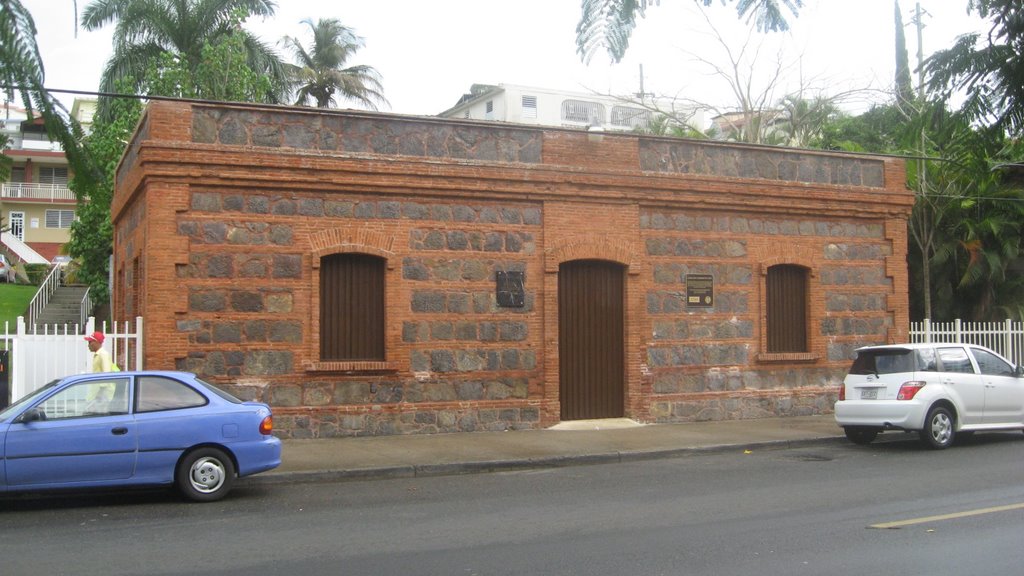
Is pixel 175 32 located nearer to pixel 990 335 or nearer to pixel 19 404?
pixel 19 404

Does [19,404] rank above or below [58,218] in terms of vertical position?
below

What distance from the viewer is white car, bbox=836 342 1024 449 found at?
14.4 meters

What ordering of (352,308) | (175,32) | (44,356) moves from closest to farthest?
(44,356) < (352,308) < (175,32)

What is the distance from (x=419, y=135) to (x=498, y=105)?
45.0 m

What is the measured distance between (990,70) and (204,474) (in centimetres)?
912

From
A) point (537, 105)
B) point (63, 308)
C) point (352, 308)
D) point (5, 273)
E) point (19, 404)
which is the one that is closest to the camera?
point (19, 404)

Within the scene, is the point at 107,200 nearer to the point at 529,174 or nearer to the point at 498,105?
the point at 529,174

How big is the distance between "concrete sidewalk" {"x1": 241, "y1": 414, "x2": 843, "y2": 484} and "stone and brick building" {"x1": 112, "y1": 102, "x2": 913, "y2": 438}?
605 millimetres

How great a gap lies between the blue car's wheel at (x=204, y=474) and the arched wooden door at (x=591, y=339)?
7.34 metres

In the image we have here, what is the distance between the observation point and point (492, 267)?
52.6ft

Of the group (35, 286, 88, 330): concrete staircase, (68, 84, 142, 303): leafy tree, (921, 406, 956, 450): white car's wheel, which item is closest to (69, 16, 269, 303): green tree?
(68, 84, 142, 303): leafy tree

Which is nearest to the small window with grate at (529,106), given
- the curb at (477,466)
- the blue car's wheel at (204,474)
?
the curb at (477,466)

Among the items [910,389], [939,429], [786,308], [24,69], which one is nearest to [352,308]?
[786,308]

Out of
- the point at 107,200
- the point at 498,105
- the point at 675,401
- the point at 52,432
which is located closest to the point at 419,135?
the point at 675,401
